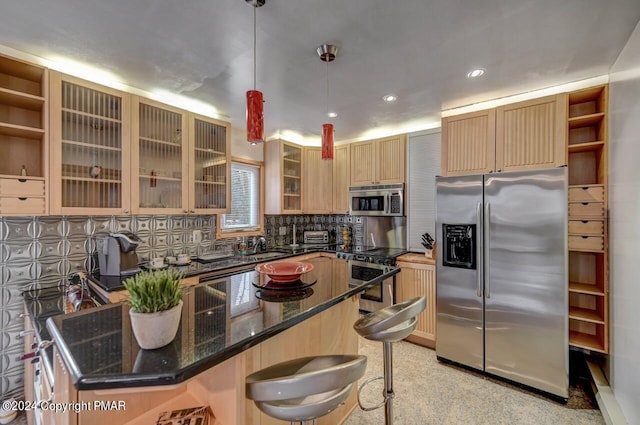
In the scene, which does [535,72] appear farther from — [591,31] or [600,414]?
[600,414]

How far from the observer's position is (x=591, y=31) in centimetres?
168

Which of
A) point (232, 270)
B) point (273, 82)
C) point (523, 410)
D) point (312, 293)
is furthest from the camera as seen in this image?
point (232, 270)

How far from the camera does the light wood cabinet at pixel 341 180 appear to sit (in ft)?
13.4

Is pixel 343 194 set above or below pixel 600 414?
above

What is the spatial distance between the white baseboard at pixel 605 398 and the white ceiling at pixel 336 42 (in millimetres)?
2372

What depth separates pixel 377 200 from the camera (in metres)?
3.75

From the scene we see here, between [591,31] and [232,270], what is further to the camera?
[232,270]

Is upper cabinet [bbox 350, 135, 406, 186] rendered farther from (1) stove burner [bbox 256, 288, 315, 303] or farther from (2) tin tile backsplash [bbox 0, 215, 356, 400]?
(1) stove burner [bbox 256, 288, 315, 303]

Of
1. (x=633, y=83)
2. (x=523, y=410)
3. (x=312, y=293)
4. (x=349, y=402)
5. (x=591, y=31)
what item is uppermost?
(x=591, y=31)

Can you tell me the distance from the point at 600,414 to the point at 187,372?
2912 millimetres

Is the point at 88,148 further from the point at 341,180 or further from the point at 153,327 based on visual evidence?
the point at 341,180

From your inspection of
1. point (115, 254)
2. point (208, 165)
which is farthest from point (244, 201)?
point (115, 254)

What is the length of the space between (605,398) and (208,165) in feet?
12.7

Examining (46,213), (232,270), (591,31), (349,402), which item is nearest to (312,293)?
(349,402)
